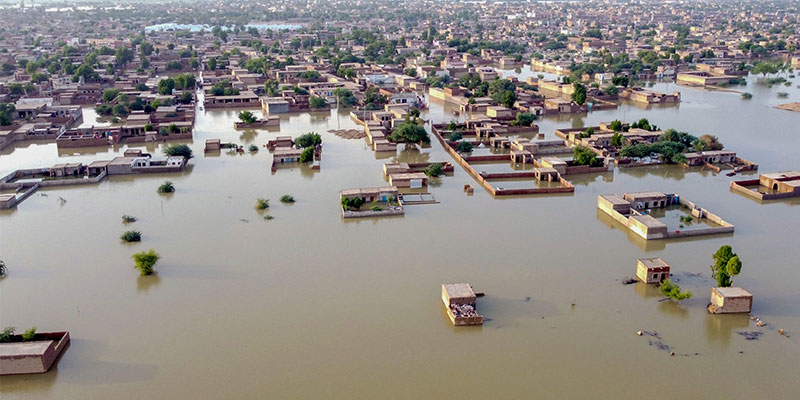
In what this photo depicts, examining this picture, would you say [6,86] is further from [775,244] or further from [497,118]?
[775,244]

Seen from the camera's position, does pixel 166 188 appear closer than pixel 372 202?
No

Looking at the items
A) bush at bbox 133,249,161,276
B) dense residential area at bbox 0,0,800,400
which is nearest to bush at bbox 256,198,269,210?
dense residential area at bbox 0,0,800,400

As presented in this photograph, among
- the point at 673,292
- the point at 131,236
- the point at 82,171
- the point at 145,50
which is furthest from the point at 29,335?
the point at 145,50

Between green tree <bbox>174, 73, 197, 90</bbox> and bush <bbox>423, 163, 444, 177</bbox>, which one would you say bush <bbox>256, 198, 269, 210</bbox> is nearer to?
bush <bbox>423, 163, 444, 177</bbox>

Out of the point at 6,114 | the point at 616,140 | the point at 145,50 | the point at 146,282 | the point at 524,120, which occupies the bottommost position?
the point at 146,282

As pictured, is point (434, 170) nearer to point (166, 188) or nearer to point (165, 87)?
point (166, 188)

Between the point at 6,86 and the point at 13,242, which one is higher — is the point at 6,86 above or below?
above

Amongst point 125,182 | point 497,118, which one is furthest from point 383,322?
point 497,118
